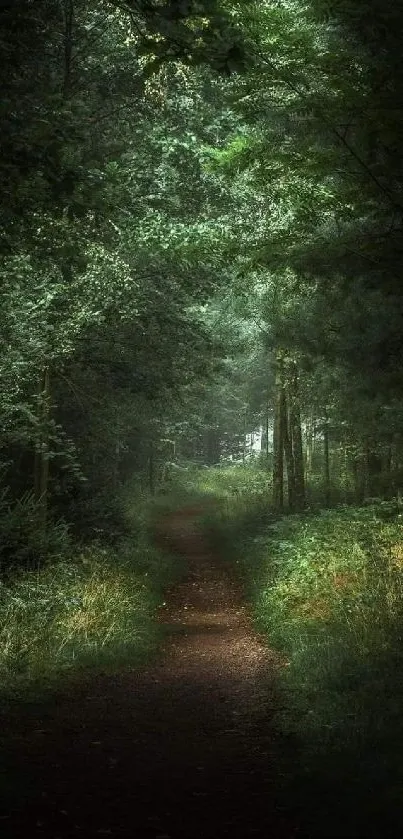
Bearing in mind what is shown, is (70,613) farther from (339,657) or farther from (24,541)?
(339,657)

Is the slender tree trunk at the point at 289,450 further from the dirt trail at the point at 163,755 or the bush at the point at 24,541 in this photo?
the dirt trail at the point at 163,755

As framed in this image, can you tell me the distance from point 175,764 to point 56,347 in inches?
342

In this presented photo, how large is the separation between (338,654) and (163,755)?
10.2ft

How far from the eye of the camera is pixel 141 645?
34.2ft

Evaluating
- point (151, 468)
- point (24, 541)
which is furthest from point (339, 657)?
point (151, 468)

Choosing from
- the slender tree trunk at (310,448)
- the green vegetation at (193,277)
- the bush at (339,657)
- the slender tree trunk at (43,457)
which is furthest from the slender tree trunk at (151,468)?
the slender tree trunk at (43,457)

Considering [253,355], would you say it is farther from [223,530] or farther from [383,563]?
[383,563]

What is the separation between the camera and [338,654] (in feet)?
27.8

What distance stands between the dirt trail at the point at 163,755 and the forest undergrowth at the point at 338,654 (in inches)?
11.0

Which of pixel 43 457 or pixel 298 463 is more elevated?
pixel 43 457

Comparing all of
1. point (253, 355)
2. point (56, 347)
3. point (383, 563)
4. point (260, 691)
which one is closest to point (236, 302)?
point (253, 355)

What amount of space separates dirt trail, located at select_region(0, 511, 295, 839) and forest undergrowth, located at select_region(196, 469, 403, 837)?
0.28m

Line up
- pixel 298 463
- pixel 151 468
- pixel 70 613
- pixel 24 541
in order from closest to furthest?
pixel 70 613
pixel 24 541
pixel 298 463
pixel 151 468

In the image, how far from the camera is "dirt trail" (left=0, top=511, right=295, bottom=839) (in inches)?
172
